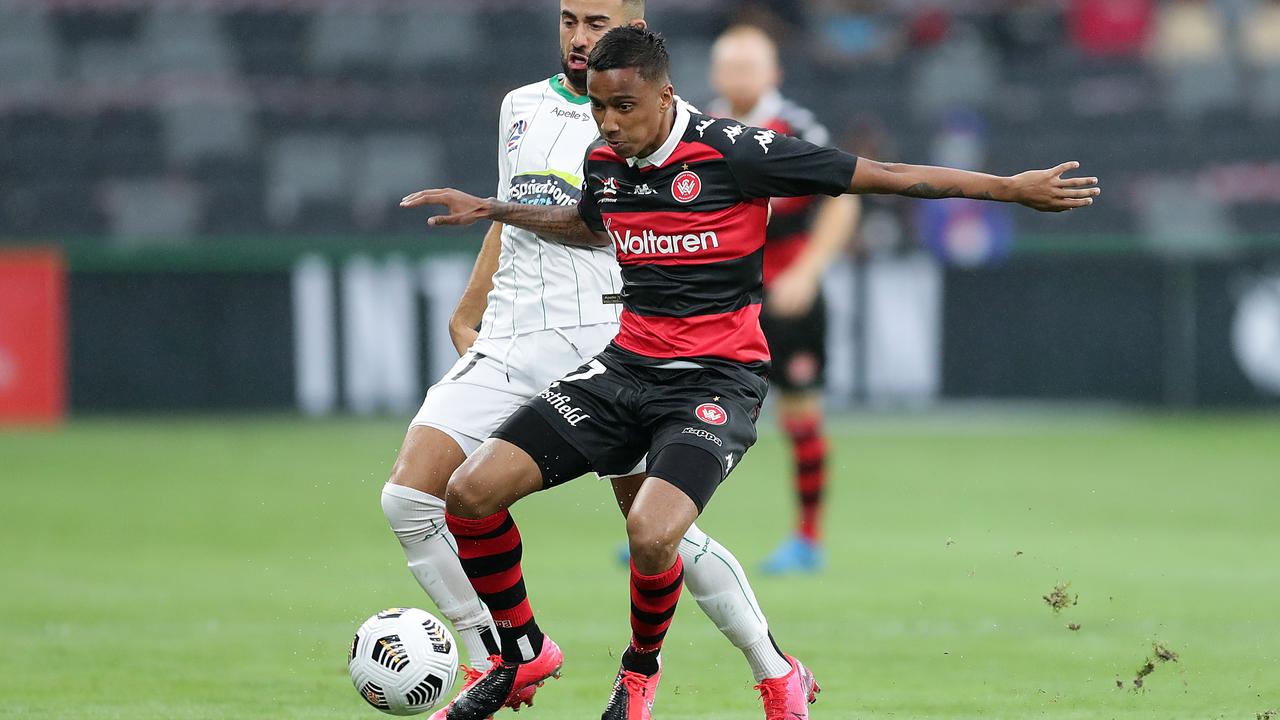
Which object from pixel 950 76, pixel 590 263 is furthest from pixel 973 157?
pixel 590 263

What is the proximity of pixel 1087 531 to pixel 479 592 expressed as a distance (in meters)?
5.67

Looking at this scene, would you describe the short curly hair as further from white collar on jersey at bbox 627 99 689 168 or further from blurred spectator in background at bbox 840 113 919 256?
blurred spectator in background at bbox 840 113 919 256

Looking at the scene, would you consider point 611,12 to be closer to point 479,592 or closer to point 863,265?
point 479,592

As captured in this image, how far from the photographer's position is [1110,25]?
19578 millimetres

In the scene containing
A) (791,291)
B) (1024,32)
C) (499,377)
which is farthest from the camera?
(1024,32)

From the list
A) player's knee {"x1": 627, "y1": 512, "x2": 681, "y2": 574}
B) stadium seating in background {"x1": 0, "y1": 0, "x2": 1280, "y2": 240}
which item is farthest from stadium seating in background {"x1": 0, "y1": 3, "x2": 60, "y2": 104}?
player's knee {"x1": 627, "y1": 512, "x2": 681, "y2": 574}

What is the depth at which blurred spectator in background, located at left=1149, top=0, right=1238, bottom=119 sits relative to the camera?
1873 cm

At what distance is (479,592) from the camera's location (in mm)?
5352

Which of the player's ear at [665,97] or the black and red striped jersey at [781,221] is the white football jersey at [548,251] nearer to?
the player's ear at [665,97]

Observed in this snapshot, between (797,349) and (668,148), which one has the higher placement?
(668,148)

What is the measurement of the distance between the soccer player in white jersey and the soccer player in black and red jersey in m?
0.24

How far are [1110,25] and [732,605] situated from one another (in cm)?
1573

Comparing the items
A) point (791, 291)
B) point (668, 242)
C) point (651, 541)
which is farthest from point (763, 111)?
point (651, 541)

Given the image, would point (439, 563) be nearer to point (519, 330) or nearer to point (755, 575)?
point (519, 330)
